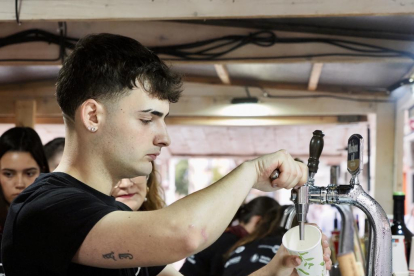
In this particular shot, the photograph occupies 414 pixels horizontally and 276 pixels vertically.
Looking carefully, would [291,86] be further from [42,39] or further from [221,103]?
[42,39]

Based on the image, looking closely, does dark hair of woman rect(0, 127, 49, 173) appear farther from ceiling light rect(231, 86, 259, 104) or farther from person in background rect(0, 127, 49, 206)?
ceiling light rect(231, 86, 259, 104)

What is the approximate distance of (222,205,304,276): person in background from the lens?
3.21 m

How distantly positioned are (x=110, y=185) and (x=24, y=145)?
2.07 metres

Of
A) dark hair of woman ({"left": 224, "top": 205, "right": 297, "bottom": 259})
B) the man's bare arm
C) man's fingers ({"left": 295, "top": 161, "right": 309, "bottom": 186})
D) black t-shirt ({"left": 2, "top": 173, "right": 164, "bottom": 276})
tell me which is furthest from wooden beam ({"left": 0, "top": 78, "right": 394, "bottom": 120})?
the man's bare arm

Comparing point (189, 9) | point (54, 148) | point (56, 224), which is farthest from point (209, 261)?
point (56, 224)

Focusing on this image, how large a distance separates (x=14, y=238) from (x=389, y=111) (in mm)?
4399

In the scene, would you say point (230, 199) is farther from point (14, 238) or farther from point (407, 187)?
point (407, 187)

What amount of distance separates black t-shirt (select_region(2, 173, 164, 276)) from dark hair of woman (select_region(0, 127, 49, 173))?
2082 millimetres

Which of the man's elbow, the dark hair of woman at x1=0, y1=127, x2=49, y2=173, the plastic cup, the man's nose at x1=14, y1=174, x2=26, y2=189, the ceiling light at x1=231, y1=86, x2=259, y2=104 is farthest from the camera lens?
the ceiling light at x1=231, y1=86, x2=259, y2=104

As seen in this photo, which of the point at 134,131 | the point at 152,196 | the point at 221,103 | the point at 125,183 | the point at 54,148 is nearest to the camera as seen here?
the point at 134,131

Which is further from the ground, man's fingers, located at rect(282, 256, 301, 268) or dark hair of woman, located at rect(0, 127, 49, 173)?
dark hair of woman, located at rect(0, 127, 49, 173)

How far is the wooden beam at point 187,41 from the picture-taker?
3707mm

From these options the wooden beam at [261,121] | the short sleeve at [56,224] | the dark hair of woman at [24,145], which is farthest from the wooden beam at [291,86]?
the short sleeve at [56,224]

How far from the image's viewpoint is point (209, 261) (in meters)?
3.92
